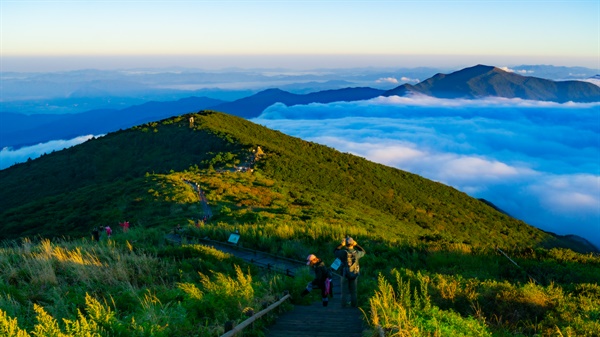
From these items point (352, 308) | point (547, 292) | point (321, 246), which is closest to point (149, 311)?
point (352, 308)

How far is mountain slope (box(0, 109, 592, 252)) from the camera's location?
37.8 meters

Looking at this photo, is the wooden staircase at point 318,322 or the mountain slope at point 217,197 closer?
the wooden staircase at point 318,322

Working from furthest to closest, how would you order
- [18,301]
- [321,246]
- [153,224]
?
[153,224] < [321,246] < [18,301]

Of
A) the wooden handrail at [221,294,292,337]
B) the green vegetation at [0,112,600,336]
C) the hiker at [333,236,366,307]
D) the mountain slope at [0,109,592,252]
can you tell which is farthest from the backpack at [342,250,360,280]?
the mountain slope at [0,109,592,252]

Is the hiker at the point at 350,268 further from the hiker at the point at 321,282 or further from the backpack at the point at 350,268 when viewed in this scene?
the hiker at the point at 321,282

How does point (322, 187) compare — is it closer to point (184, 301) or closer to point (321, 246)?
point (321, 246)

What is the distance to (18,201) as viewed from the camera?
5197 cm

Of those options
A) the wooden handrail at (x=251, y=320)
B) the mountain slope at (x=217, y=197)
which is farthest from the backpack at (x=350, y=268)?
the mountain slope at (x=217, y=197)

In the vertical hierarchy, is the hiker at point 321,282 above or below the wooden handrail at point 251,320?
below

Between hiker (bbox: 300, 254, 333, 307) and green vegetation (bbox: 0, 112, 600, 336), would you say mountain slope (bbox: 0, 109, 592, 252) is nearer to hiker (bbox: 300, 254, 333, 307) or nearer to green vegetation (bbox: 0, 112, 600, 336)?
green vegetation (bbox: 0, 112, 600, 336)

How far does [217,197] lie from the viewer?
108 ft

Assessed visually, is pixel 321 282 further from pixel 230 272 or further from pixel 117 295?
pixel 117 295

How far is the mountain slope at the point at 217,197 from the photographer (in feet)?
124

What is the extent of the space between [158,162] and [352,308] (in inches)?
2154
